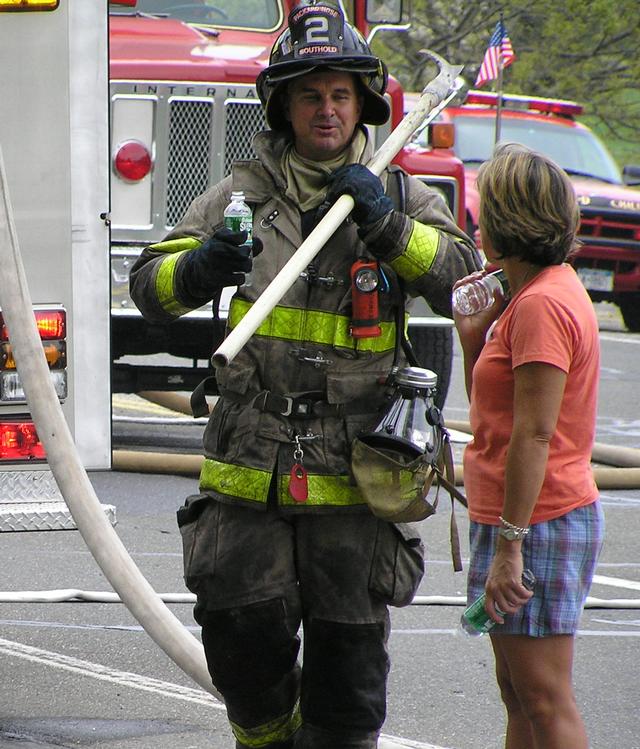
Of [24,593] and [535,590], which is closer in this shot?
[535,590]

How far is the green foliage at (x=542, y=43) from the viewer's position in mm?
25094

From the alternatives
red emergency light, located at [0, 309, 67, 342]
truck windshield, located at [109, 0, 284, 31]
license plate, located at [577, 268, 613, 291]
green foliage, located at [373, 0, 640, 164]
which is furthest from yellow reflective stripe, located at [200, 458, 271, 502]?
green foliage, located at [373, 0, 640, 164]

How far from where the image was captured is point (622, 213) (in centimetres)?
1488

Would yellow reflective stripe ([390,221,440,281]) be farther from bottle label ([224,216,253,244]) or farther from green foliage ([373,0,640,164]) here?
green foliage ([373,0,640,164])

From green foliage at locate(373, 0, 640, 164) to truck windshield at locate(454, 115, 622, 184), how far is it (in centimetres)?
844

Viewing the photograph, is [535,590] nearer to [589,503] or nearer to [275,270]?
[589,503]

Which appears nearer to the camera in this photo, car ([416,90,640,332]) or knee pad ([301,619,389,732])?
knee pad ([301,619,389,732])

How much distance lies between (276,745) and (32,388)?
104 centimetres

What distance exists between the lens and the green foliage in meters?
25.1

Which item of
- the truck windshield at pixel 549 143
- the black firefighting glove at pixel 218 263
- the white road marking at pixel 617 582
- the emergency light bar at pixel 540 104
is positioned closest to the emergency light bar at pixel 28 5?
the black firefighting glove at pixel 218 263

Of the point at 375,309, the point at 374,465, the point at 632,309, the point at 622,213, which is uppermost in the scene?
the point at 375,309

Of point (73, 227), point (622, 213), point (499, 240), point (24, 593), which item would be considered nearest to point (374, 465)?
point (499, 240)

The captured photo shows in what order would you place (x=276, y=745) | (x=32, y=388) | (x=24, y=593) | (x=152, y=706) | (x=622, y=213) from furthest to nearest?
(x=622, y=213)
(x=24, y=593)
(x=152, y=706)
(x=32, y=388)
(x=276, y=745)

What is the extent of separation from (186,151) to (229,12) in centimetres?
115
